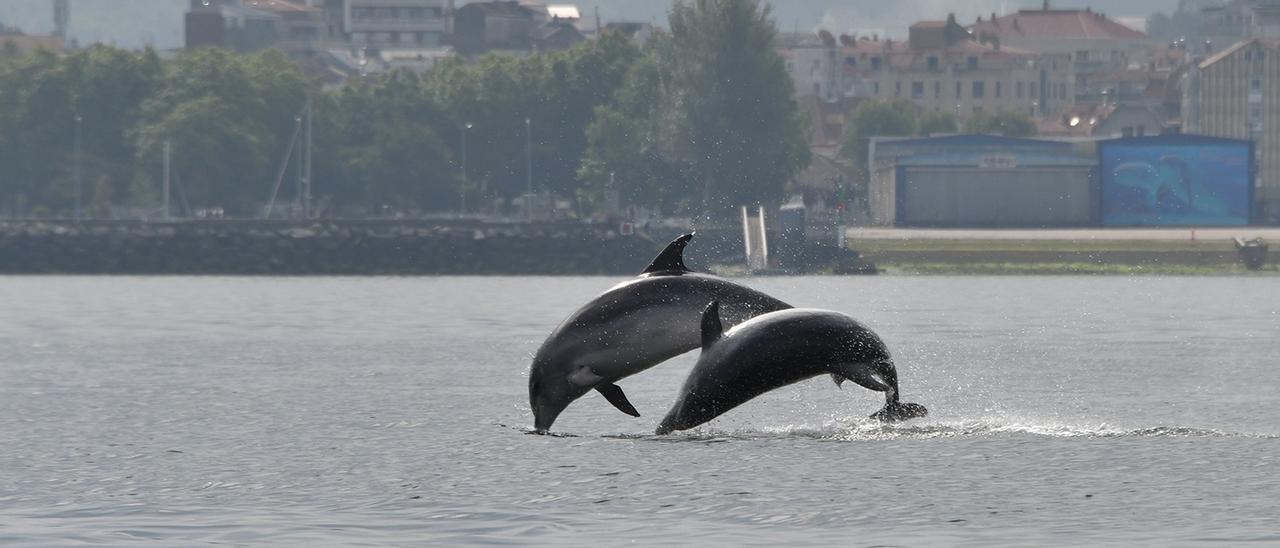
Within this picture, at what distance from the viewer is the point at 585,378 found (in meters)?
34.2

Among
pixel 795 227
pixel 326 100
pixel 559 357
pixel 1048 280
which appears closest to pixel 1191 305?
pixel 1048 280

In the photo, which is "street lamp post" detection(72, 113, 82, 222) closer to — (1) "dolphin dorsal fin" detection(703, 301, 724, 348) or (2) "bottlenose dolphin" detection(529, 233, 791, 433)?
(2) "bottlenose dolphin" detection(529, 233, 791, 433)

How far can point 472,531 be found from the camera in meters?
29.2

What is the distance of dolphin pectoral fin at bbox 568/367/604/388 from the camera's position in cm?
3419

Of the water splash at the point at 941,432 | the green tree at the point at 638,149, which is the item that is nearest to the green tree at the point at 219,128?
the green tree at the point at 638,149

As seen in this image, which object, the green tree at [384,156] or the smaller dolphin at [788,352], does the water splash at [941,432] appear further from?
the green tree at [384,156]

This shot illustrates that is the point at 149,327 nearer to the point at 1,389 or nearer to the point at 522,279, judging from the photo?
the point at 1,389

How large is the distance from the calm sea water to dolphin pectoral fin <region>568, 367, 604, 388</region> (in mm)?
1280

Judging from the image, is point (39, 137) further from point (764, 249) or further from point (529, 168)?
point (764, 249)

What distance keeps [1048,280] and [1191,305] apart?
41.8 meters

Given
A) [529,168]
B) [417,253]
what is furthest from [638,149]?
[417,253]

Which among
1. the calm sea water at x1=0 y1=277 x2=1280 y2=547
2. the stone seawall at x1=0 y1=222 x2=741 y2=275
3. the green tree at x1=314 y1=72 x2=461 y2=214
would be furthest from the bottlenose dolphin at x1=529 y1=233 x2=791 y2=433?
the green tree at x1=314 y1=72 x2=461 y2=214

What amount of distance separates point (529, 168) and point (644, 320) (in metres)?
156

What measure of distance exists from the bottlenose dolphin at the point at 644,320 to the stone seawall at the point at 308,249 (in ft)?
399
